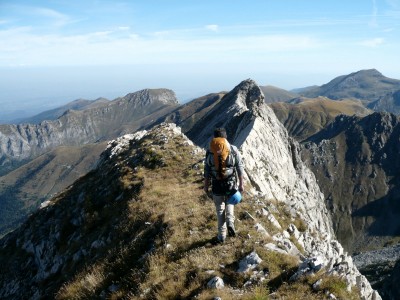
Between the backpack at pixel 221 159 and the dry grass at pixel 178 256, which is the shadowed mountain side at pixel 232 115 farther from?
the backpack at pixel 221 159

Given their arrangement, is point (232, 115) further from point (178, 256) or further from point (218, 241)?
point (178, 256)

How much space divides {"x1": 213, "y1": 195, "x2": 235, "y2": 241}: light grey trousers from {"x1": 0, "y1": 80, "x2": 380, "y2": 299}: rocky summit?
537mm

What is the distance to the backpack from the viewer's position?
1502cm

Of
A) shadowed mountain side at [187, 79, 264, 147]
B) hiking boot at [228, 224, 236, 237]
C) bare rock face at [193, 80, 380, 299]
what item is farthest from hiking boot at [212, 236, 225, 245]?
shadowed mountain side at [187, 79, 264, 147]

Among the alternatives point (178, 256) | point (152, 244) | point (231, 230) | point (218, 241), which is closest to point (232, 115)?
point (152, 244)

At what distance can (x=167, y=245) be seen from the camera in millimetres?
15484

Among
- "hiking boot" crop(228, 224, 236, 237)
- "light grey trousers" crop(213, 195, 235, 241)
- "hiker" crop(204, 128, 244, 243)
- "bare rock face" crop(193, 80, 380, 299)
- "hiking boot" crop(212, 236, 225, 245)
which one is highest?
"hiker" crop(204, 128, 244, 243)

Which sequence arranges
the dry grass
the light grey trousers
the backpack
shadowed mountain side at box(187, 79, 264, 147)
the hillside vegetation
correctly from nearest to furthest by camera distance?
the dry grass → the hillside vegetation → the backpack → the light grey trousers → shadowed mountain side at box(187, 79, 264, 147)

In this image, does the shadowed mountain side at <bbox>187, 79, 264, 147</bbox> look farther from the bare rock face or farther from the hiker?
the hiker

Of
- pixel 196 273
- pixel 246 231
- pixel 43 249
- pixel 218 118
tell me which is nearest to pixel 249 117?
pixel 218 118

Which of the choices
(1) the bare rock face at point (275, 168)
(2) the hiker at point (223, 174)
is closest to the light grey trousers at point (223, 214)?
(2) the hiker at point (223, 174)

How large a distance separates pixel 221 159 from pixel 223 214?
7.68 feet

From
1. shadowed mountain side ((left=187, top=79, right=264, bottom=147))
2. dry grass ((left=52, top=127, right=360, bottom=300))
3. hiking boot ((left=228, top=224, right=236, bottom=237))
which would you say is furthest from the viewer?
shadowed mountain side ((left=187, top=79, right=264, bottom=147))

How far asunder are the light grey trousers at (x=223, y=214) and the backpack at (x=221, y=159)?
1.05 m
